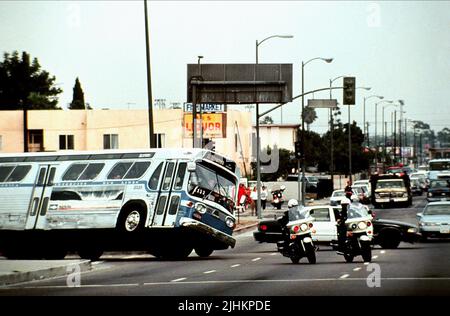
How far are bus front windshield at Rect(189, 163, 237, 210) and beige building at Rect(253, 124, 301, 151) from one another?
106 m

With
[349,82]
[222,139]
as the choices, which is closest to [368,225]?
[349,82]

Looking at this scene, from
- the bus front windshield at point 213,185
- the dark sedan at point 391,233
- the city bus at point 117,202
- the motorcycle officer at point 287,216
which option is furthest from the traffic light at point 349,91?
the motorcycle officer at point 287,216

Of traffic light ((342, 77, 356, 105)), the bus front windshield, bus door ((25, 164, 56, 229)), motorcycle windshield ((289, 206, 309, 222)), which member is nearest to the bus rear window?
bus door ((25, 164, 56, 229))

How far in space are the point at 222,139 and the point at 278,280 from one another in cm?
7683

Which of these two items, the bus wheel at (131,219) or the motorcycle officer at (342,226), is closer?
the motorcycle officer at (342,226)

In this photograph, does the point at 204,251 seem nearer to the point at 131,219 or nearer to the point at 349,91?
the point at 131,219

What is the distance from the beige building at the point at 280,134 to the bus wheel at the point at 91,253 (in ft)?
348

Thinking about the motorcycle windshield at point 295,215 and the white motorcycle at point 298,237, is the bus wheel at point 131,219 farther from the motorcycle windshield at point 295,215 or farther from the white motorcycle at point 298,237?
the motorcycle windshield at point 295,215

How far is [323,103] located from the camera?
75.5 metres

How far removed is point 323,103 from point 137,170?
44.2 m

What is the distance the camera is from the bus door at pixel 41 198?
3350 centimetres

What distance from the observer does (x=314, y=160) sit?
13488 centimetres

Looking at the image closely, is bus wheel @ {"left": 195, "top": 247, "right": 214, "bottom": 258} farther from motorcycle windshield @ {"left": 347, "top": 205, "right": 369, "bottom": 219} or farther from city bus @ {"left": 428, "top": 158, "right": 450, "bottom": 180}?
city bus @ {"left": 428, "top": 158, "right": 450, "bottom": 180}
